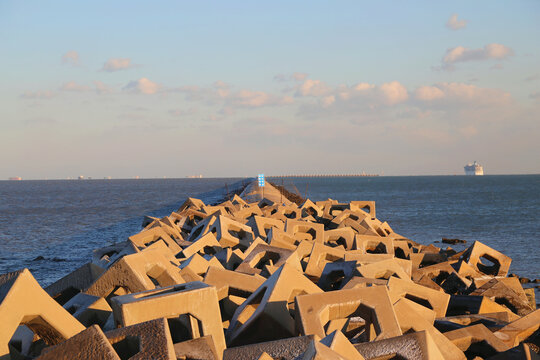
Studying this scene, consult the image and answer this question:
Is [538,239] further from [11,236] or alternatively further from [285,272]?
[11,236]

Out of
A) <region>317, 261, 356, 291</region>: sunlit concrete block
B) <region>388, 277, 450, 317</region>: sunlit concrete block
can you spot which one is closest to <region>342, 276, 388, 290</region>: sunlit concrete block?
<region>388, 277, 450, 317</region>: sunlit concrete block

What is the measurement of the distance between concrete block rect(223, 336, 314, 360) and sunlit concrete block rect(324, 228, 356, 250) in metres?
6.80

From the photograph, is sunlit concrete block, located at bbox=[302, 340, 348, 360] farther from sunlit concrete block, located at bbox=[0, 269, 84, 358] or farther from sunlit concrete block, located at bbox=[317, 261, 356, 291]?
sunlit concrete block, located at bbox=[317, 261, 356, 291]

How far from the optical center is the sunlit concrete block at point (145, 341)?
293cm

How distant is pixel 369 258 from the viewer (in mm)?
7348

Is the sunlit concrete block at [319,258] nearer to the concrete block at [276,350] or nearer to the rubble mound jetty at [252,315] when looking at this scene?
the rubble mound jetty at [252,315]

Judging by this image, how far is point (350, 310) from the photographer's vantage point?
423 centimetres

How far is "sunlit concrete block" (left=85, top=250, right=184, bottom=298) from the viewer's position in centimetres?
493

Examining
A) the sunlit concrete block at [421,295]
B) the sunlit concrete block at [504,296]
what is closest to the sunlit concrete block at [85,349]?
the sunlit concrete block at [421,295]

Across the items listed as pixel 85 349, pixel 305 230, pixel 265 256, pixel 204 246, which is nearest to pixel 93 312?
pixel 85 349

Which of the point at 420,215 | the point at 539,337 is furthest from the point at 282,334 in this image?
the point at 420,215

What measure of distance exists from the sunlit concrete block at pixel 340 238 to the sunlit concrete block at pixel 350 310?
5868 mm

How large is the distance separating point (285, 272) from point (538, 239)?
23.3 metres

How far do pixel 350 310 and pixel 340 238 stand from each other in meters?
6.21
